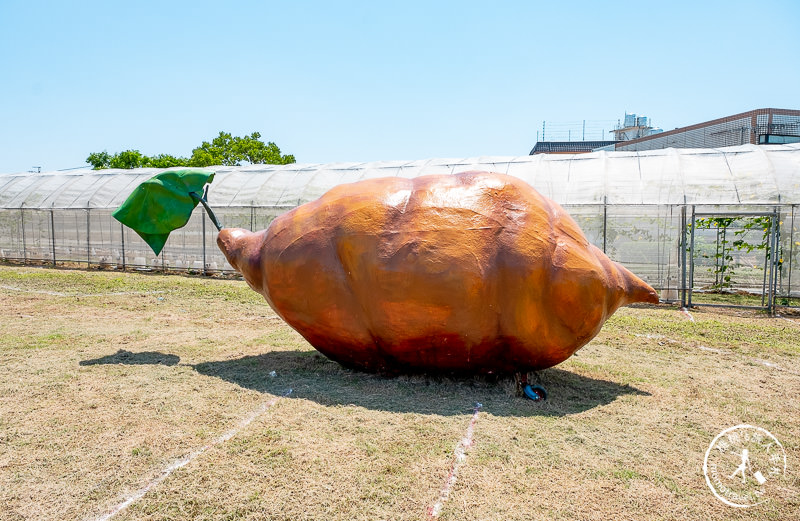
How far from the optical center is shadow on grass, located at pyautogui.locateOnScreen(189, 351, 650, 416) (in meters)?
4.86

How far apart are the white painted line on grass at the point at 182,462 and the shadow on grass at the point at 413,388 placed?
0.47 metres

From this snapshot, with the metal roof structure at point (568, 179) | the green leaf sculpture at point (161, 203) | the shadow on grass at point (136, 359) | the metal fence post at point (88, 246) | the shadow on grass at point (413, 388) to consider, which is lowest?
the shadow on grass at point (413, 388)

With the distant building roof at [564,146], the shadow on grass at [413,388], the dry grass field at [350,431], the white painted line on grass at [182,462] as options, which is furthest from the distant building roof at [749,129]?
the white painted line on grass at [182,462]

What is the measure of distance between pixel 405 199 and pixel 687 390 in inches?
134

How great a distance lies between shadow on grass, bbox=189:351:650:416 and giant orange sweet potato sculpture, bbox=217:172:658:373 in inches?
8.3

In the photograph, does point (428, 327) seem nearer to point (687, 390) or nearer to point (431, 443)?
point (431, 443)

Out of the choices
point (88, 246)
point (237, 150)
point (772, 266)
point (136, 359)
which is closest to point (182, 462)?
point (136, 359)

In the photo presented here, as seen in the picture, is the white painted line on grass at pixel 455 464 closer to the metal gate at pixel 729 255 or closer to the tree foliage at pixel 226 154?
the metal gate at pixel 729 255

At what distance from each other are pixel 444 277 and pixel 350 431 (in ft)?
→ 4.92

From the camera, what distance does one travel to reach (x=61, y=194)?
21203 millimetres

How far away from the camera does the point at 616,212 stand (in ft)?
43.4

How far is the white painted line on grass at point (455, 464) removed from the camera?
3.19m

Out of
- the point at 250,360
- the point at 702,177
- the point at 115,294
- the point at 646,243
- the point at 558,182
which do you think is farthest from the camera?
the point at 558,182

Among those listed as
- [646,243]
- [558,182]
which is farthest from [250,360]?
[558,182]
